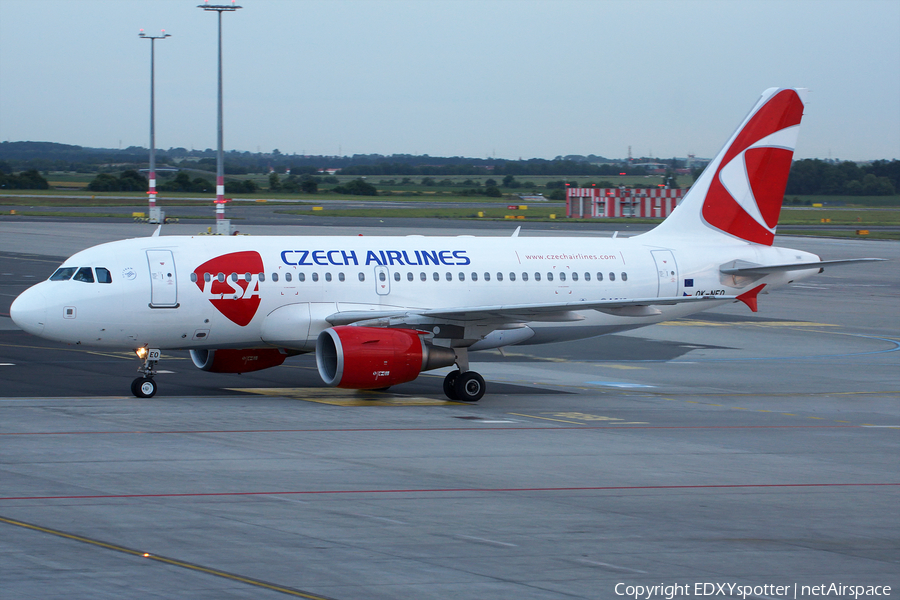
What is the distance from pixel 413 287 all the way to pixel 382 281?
0.81m

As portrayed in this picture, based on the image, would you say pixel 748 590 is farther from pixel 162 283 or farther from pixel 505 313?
pixel 162 283

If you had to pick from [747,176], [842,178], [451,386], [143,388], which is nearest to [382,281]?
[451,386]

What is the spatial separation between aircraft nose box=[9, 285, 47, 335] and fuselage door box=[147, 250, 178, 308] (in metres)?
2.34

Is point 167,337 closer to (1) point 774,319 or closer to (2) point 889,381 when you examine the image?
(2) point 889,381

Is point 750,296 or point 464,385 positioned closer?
Answer: point 464,385

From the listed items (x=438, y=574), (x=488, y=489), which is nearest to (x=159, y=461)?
(x=488, y=489)

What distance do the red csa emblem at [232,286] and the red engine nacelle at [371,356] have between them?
189cm

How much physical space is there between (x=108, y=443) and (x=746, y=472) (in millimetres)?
11277

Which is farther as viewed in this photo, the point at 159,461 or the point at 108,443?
the point at 108,443

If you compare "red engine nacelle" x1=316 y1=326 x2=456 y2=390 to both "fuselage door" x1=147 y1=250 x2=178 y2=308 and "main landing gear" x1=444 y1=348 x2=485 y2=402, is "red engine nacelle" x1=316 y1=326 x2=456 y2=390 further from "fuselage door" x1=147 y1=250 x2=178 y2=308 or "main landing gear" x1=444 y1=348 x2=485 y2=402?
"fuselage door" x1=147 y1=250 x2=178 y2=308

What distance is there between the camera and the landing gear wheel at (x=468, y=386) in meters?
25.3

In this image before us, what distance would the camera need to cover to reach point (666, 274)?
95.6ft

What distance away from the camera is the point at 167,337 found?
24.5 metres

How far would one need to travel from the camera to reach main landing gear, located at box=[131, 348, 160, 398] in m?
24.4
